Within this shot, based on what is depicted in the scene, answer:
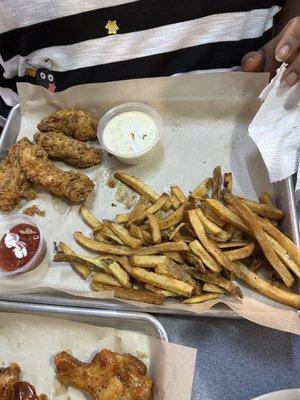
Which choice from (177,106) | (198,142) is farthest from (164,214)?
(177,106)

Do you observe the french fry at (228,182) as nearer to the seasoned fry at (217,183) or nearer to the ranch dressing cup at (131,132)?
the seasoned fry at (217,183)

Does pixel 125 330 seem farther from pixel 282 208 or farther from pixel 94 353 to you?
pixel 282 208

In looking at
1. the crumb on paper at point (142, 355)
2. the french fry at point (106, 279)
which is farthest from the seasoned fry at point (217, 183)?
the crumb on paper at point (142, 355)

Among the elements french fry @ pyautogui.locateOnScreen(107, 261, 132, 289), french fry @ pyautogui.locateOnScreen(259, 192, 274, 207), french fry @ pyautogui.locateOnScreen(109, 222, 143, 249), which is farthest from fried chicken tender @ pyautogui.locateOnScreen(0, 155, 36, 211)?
french fry @ pyautogui.locateOnScreen(259, 192, 274, 207)

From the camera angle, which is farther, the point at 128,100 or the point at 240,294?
the point at 128,100

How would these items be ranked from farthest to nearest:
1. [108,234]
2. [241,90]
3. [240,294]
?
[241,90] < [108,234] < [240,294]

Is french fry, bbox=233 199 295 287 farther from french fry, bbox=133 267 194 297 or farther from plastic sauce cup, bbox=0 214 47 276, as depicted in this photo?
plastic sauce cup, bbox=0 214 47 276

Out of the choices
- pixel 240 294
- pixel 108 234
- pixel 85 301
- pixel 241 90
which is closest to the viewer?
pixel 240 294

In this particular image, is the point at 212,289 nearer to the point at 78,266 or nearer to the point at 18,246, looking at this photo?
the point at 78,266
